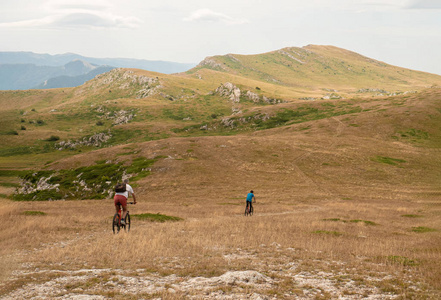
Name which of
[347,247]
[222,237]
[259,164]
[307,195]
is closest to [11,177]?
[259,164]

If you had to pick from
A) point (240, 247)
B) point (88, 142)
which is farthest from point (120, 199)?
point (88, 142)

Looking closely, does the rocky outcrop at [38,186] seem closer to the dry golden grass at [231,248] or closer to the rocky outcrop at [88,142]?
the dry golden grass at [231,248]

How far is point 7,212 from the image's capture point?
3033cm

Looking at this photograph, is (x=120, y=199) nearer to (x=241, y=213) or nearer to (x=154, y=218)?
(x=154, y=218)

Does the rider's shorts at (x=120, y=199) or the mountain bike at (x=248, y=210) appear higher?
the rider's shorts at (x=120, y=199)

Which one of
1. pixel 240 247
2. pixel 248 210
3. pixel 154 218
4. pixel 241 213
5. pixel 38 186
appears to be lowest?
pixel 38 186

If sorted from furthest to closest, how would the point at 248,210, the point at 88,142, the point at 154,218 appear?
the point at 88,142
the point at 248,210
the point at 154,218

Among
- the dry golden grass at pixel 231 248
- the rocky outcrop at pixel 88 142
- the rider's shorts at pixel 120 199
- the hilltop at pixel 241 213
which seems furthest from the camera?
the rocky outcrop at pixel 88 142

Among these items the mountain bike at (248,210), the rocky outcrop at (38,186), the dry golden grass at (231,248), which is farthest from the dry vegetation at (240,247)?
the rocky outcrop at (38,186)

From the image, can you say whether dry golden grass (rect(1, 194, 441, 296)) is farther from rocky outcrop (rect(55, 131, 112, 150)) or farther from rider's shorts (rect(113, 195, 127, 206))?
rocky outcrop (rect(55, 131, 112, 150))

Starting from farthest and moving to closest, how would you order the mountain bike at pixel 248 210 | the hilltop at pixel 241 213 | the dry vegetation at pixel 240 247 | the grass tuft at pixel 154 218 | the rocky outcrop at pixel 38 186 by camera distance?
the rocky outcrop at pixel 38 186 → the mountain bike at pixel 248 210 → the grass tuft at pixel 154 218 → the hilltop at pixel 241 213 → the dry vegetation at pixel 240 247

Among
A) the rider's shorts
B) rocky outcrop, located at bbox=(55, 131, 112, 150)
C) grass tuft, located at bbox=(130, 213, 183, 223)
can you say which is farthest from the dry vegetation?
rocky outcrop, located at bbox=(55, 131, 112, 150)

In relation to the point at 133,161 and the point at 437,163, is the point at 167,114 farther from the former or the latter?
the point at 437,163

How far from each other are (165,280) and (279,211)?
99.0 ft
